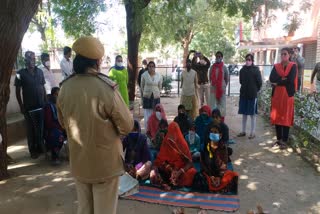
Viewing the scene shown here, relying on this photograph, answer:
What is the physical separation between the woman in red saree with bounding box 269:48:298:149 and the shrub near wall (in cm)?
23

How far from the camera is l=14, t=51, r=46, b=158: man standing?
5.18 meters

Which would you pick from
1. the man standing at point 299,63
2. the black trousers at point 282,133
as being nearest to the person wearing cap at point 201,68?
the black trousers at point 282,133

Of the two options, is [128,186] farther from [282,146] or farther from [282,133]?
[282,133]

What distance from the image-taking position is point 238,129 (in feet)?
24.7

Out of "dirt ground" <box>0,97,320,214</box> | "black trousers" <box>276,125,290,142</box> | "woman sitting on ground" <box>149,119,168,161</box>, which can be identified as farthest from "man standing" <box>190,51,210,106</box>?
"woman sitting on ground" <box>149,119,168,161</box>

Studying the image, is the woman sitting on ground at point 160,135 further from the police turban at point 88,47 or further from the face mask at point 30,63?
the police turban at point 88,47

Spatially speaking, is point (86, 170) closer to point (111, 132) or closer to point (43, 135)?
point (111, 132)

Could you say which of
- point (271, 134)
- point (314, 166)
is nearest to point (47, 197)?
point (314, 166)

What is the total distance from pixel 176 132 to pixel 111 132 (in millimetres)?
2369

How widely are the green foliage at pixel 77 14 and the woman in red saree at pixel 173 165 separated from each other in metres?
5.62

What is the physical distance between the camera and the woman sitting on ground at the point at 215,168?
3998 millimetres

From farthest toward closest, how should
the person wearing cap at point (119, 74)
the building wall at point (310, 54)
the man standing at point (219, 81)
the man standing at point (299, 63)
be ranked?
the building wall at point (310, 54), the man standing at point (299, 63), the person wearing cap at point (119, 74), the man standing at point (219, 81)

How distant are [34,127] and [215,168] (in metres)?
3.22

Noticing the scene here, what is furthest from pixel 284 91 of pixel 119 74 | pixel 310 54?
pixel 310 54
